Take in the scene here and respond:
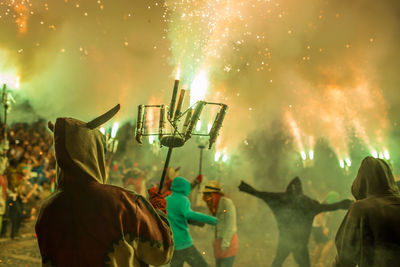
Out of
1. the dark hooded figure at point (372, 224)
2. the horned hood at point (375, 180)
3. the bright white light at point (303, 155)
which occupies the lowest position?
the dark hooded figure at point (372, 224)

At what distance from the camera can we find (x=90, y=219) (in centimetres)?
194

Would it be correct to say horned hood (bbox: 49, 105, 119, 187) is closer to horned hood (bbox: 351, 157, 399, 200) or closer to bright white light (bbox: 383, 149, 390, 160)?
horned hood (bbox: 351, 157, 399, 200)

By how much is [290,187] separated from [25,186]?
6596 mm

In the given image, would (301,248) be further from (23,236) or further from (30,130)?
(30,130)

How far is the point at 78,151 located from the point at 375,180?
248 cm

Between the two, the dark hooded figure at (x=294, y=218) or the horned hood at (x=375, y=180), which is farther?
the dark hooded figure at (x=294, y=218)

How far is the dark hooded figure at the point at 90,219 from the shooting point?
1927mm


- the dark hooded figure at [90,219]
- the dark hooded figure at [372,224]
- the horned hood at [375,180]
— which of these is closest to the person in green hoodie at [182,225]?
the dark hooded figure at [372,224]

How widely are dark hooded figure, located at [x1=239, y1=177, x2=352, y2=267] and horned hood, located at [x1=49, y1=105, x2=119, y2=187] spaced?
2.64 meters

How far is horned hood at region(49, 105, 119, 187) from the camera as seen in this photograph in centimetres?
200

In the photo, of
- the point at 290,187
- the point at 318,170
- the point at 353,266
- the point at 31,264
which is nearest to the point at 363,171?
the point at 353,266

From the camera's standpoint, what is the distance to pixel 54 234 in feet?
6.54

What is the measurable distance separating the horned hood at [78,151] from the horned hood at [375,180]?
2.29 m

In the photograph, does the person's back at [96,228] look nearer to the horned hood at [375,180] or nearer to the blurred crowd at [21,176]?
the horned hood at [375,180]
